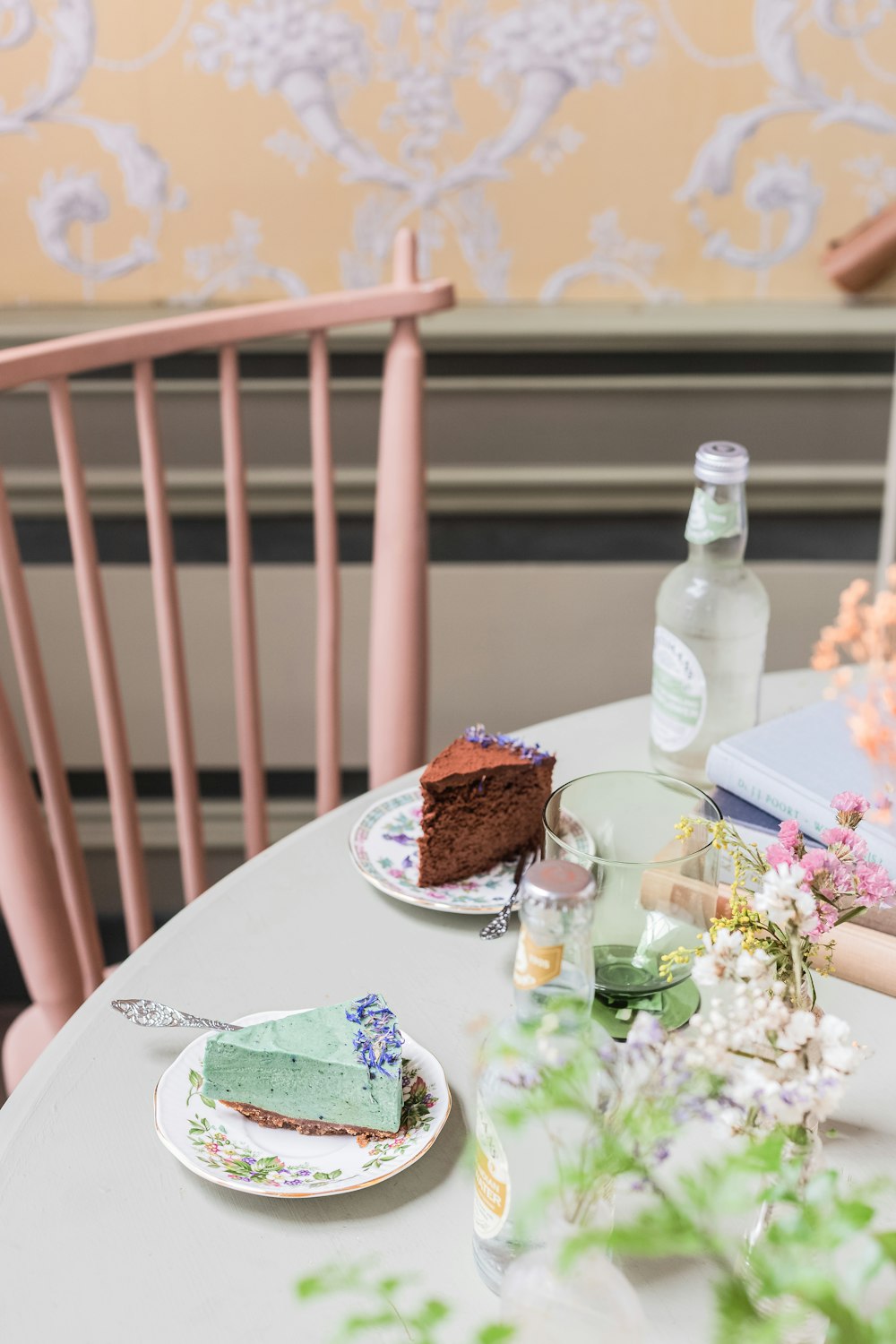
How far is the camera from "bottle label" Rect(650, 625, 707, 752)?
2.80 feet

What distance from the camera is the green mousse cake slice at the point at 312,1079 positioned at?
59 cm

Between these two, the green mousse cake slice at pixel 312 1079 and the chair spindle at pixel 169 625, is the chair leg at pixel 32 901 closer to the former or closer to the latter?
the chair spindle at pixel 169 625

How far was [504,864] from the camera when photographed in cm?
82

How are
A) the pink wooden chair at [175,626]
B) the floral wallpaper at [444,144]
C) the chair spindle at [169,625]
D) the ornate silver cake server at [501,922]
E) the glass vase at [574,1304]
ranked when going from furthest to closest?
the floral wallpaper at [444,144] → the chair spindle at [169,625] → the pink wooden chair at [175,626] → the ornate silver cake server at [501,922] → the glass vase at [574,1304]

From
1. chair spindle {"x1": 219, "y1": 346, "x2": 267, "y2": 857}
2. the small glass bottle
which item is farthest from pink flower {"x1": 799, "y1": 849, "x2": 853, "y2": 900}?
chair spindle {"x1": 219, "y1": 346, "x2": 267, "y2": 857}

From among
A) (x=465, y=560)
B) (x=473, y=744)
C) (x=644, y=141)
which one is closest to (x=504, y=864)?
(x=473, y=744)

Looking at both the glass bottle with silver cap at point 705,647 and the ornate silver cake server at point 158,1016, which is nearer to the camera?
the ornate silver cake server at point 158,1016

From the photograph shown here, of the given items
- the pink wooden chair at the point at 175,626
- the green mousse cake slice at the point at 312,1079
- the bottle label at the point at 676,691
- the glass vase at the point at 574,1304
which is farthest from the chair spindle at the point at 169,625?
the glass vase at the point at 574,1304

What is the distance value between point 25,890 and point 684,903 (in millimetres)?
522

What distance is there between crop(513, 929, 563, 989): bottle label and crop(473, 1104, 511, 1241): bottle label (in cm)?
7

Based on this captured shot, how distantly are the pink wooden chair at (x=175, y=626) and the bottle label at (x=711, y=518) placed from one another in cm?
36

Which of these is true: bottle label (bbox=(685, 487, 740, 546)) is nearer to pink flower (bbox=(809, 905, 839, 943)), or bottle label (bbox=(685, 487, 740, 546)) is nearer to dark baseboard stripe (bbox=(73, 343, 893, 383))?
pink flower (bbox=(809, 905, 839, 943))

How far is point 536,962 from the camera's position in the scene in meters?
0.45

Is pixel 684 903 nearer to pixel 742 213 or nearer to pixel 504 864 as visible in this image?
pixel 504 864
